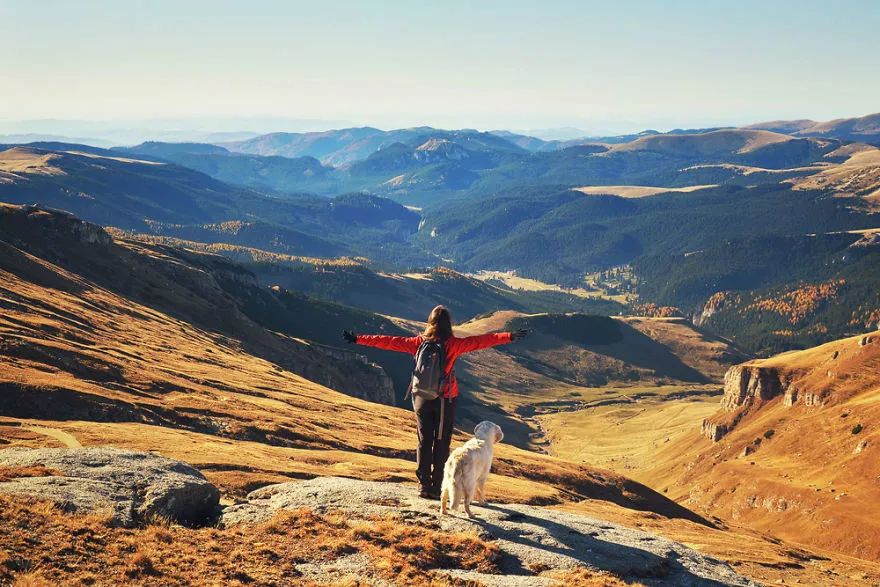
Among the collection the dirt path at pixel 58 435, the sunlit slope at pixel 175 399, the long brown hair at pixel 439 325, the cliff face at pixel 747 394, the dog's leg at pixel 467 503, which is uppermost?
the long brown hair at pixel 439 325

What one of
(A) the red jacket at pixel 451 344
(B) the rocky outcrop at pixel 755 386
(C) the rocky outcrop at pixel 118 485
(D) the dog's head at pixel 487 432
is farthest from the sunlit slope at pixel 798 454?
(C) the rocky outcrop at pixel 118 485

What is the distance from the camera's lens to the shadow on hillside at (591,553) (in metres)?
22.4

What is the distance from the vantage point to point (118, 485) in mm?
23578

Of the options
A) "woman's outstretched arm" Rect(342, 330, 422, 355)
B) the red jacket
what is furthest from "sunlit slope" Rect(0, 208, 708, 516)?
the red jacket

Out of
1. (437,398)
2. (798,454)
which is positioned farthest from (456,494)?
(798,454)

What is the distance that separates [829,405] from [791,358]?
1666 inches

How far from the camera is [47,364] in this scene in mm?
57281

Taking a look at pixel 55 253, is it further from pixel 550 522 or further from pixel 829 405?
pixel 829 405

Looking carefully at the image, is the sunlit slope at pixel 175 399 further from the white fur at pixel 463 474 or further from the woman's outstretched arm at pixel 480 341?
the woman's outstretched arm at pixel 480 341

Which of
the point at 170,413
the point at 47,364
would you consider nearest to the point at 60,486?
the point at 170,413

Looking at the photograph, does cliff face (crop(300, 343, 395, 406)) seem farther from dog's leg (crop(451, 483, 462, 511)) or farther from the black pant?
dog's leg (crop(451, 483, 462, 511))

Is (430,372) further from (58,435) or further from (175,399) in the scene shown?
(175,399)

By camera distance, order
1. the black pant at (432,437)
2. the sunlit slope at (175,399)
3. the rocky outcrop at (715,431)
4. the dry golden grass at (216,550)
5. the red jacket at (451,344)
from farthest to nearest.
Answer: the rocky outcrop at (715,431) < the sunlit slope at (175,399) < the black pant at (432,437) < the red jacket at (451,344) < the dry golden grass at (216,550)

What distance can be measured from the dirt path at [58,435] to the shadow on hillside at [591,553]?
69.8 feet
